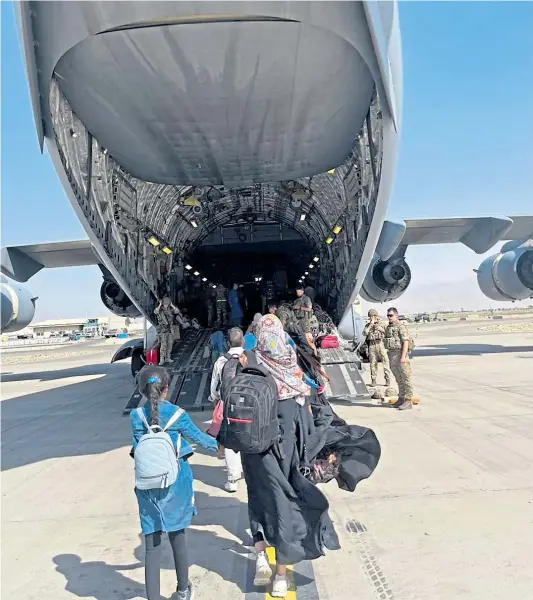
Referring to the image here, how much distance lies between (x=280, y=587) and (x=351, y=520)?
1.09 metres

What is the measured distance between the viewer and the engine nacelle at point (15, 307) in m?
14.1

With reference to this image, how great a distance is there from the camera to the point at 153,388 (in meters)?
2.65

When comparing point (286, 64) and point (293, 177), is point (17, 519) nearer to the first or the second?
point (286, 64)

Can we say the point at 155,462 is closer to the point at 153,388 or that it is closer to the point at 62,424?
the point at 153,388

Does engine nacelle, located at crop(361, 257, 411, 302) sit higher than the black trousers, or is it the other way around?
engine nacelle, located at crop(361, 257, 411, 302)

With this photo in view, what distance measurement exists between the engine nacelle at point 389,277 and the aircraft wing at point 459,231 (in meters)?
0.68

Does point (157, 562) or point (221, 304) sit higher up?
point (221, 304)

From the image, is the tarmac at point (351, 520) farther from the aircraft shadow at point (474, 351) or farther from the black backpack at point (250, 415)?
the aircraft shadow at point (474, 351)

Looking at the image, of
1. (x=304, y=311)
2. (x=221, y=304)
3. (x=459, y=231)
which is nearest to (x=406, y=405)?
(x=304, y=311)

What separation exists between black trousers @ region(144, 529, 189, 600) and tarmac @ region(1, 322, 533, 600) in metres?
0.21

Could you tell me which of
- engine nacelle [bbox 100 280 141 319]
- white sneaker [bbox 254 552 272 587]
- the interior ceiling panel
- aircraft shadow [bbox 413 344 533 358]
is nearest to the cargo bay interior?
the interior ceiling panel

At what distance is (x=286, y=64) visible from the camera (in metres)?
4.45

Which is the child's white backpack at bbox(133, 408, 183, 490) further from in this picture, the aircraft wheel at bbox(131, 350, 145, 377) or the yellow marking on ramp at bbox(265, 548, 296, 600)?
the aircraft wheel at bbox(131, 350, 145, 377)

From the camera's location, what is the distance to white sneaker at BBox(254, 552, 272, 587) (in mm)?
2816
